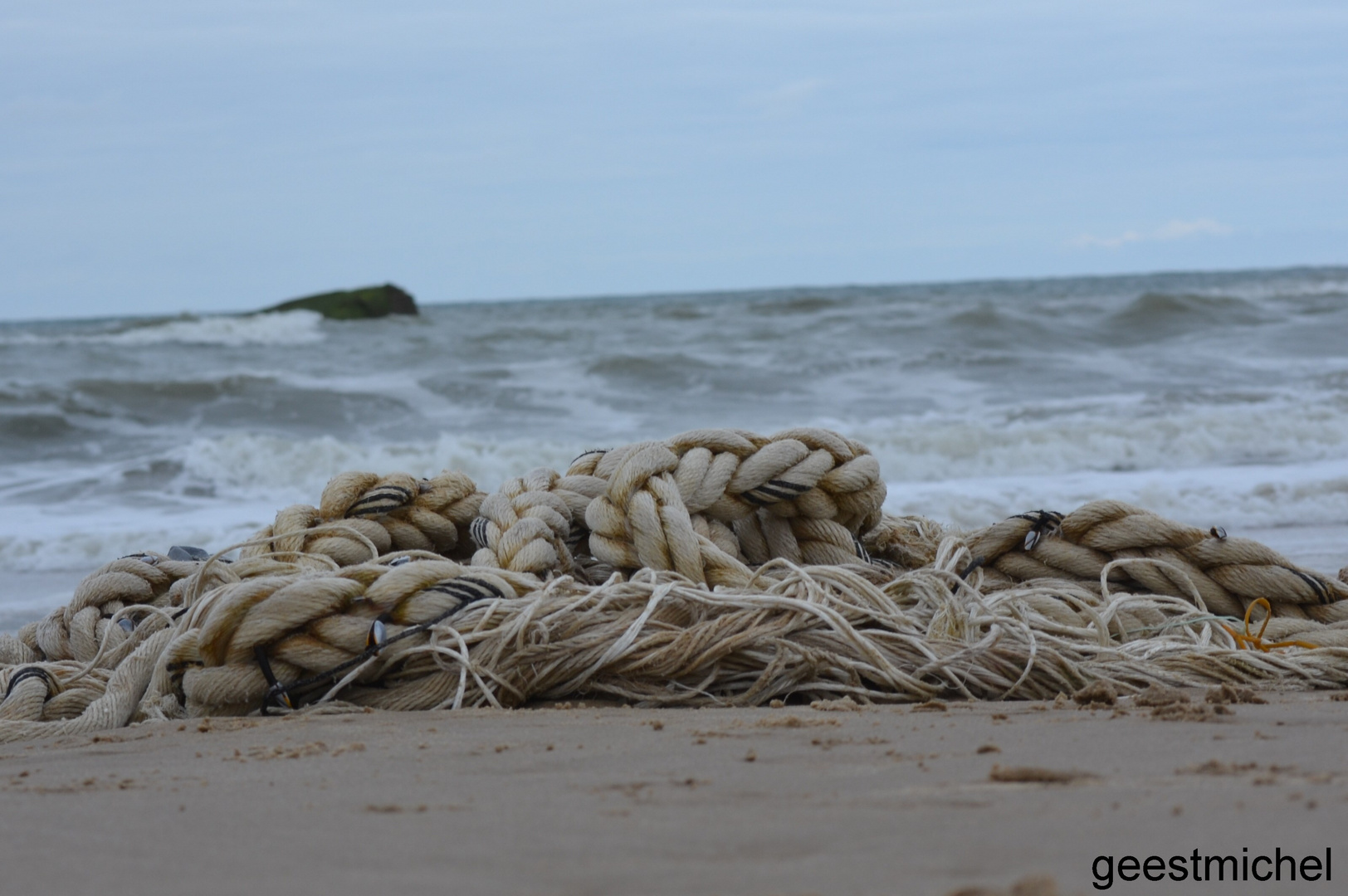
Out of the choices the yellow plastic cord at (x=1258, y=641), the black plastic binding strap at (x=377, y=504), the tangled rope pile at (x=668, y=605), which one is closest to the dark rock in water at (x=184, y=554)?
the tangled rope pile at (x=668, y=605)

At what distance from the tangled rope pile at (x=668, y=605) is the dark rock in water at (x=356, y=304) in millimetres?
22788

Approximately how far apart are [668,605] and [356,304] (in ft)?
79.3

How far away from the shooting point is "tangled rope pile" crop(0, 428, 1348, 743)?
6.75 feet

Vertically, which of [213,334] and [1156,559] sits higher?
[213,334]

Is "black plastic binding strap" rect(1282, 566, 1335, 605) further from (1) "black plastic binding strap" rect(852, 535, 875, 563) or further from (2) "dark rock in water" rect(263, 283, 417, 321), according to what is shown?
(2) "dark rock in water" rect(263, 283, 417, 321)

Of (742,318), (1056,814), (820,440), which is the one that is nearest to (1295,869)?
(1056,814)

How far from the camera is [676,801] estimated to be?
1362mm

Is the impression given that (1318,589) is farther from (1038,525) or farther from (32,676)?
(32,676)

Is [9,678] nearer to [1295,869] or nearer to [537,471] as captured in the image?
[537,471]

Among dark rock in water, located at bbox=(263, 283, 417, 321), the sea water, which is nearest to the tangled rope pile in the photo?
the sea water

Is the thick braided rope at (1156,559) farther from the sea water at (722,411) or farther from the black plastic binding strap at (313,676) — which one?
the sea water at (722,411)

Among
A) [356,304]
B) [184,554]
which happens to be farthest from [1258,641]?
[356,304]

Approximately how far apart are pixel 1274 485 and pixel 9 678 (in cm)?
509

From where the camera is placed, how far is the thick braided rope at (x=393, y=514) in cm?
289
